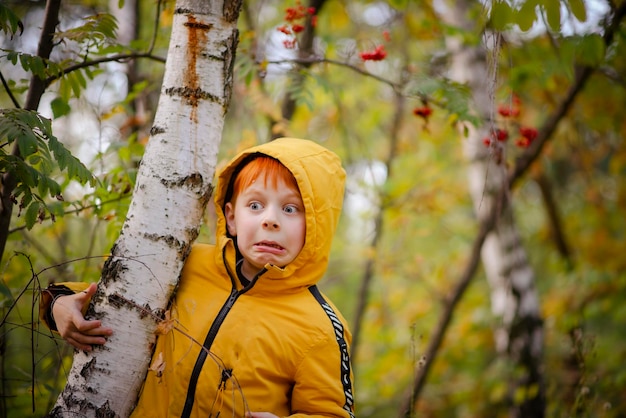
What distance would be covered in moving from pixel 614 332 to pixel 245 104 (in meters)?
5.47

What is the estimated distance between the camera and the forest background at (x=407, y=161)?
8.20ft

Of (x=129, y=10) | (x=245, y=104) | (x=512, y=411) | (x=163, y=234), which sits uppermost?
(x=129, y=10)

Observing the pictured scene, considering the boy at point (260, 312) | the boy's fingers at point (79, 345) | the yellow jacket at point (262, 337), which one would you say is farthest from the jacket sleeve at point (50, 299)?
the yellow jacket at point (262, 337)

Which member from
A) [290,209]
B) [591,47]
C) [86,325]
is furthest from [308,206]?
[591,47]

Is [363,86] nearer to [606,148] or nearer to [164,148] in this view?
[606,148]

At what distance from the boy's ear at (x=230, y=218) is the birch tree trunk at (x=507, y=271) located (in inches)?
116

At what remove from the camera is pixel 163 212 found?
6.15 feet

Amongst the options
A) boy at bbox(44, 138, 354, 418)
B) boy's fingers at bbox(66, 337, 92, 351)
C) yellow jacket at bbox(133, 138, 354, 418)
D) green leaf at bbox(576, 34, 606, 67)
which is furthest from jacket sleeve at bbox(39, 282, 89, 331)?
green leaf at bbox(576, 34, 606, 67)

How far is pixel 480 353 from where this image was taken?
7.73m

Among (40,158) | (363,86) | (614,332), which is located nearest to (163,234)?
(40,158)

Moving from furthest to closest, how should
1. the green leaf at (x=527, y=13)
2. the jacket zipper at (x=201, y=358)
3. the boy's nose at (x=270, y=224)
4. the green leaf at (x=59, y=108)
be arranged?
1. the green leaf at (x=59, y=108)
2. the boy's nose at (x=270, y=224)
3. the jacket zipper at (x=201, y=358)
4. the green leaf at (x=527, y=13)

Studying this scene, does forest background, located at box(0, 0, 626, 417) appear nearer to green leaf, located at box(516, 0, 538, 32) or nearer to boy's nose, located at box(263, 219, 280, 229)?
green leaf, located at box(516, 0, 538, 32)

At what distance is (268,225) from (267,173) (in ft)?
0.72

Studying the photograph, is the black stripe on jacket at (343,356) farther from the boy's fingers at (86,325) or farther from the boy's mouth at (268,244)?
the boy's fingers at (86,325)
